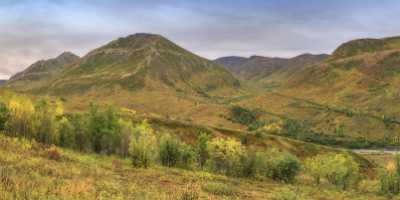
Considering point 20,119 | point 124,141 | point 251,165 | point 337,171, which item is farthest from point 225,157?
point 20,119

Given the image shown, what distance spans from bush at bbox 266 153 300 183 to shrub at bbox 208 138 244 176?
6.24 meters

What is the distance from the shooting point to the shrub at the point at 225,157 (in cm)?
8381

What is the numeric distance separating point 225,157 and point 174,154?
1038 centimetres

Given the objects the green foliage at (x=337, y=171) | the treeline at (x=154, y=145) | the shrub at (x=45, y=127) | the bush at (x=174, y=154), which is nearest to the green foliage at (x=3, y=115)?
the treeline at (x=154, y=145)

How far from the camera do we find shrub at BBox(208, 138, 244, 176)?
83812 millimetres

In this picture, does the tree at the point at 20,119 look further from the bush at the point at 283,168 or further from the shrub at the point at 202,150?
the bush at the point at 283,168

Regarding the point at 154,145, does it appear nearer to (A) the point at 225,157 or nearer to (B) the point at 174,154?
(B) the point at 174,154

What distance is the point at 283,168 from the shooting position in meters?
83.3

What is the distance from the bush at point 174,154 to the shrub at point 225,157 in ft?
16.2

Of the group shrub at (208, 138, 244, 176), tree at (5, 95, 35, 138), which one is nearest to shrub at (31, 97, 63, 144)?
tree at (5, 95, 35, 138)

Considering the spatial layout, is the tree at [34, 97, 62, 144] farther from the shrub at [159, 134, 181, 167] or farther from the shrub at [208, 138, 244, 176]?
the shrub at [208, 138, 244, 176]

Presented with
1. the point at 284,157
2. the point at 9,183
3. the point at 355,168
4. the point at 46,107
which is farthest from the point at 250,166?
the point at 9,183

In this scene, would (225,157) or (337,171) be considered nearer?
(337,171)

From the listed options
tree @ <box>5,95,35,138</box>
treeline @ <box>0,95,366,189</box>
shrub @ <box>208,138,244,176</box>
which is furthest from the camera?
tree @ <box>5,95,35,138</box>
